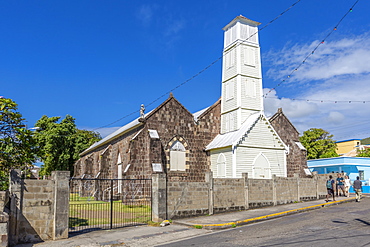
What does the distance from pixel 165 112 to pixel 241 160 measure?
6.73 meters

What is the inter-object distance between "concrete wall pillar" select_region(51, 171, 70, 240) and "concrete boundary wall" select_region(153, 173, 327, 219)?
4532 mm

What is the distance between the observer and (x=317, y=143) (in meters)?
59.9

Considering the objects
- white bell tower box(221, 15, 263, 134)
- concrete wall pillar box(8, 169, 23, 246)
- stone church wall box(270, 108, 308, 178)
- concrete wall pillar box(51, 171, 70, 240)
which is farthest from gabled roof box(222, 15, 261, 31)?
concrete wall pillar box(8, 169, 23, 246)

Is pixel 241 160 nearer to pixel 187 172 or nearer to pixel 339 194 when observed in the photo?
pixel 187 172

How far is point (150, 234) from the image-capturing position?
43.4ft

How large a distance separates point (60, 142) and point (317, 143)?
141 feet

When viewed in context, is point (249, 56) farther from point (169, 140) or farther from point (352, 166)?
point (352, 166)

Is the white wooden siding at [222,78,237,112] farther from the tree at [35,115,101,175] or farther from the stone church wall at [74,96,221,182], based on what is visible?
the tree at [35,115,101,175]

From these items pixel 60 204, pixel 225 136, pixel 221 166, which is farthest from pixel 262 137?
pixel 60 204

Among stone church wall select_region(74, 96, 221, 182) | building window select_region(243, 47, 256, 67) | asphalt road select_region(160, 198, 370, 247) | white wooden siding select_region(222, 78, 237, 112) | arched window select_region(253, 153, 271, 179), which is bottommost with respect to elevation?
asphalt road select_region(160, 198, 370, 247)

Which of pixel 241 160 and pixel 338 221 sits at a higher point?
pixel 241 160

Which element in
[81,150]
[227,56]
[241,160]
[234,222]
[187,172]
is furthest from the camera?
[81,150]

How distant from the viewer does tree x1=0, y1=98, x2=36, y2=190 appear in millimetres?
12250

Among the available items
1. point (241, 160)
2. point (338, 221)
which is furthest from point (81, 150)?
point (338, 221)
